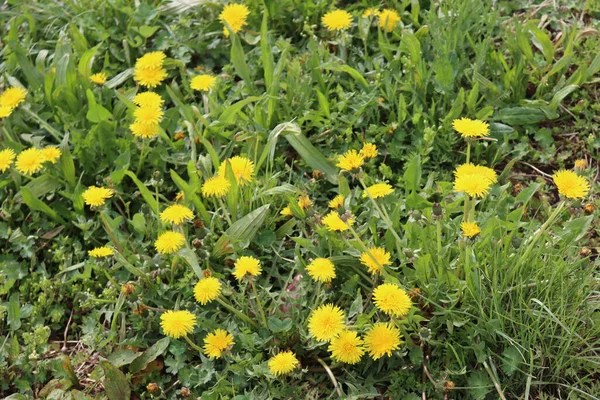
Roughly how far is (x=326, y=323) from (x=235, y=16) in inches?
62.9

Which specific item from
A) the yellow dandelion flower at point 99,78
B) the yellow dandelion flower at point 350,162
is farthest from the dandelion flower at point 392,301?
the yellow dandelion flower at point 99,78

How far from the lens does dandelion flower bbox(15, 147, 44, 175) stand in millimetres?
2632

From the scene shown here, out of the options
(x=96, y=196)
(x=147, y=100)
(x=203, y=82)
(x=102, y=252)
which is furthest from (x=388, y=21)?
(x=102, y=252)

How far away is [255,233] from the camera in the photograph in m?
2.48

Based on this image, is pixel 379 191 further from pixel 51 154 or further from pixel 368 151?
pixel 51 154

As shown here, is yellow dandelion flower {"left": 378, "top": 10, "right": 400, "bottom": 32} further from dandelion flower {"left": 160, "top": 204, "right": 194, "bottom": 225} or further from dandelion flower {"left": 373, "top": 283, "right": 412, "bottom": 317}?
dandelion flower {"left": 373, "top": 283, "right": 412, "bottom": 317}

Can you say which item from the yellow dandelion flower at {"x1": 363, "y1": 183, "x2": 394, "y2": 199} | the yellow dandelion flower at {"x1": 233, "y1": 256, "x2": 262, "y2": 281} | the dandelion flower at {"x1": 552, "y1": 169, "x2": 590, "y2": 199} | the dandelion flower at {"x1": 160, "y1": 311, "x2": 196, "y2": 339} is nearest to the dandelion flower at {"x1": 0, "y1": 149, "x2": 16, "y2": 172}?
the dandelion flower at {"x1": 160, "y1": 311, "x2": 196, "y2": 339}

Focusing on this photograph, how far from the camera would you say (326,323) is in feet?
6.84

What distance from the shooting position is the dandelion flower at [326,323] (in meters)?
2.07

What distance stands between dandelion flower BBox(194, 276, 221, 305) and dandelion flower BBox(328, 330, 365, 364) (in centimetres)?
39

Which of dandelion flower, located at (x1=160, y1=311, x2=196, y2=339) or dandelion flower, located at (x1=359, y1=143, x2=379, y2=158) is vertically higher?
dandelion flower, located at (x1=359, y1=143, x2=379, y2=158)

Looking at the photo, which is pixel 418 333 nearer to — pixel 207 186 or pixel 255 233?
pixel 255 233

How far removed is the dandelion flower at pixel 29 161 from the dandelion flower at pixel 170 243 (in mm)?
630

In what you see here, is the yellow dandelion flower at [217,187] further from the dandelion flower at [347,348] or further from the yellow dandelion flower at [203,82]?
the dandelion flower at [347,348]
